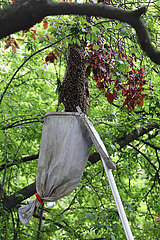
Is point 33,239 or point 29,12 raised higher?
point 29,12

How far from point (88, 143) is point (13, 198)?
183 cm

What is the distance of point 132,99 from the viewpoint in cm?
213

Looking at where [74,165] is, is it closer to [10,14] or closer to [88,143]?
[88,143]

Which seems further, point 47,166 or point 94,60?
point 94,60

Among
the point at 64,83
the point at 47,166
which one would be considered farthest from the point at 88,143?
the point at 64,83

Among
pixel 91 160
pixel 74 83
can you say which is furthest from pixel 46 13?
pixel 91 160

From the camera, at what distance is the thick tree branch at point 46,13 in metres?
0.97

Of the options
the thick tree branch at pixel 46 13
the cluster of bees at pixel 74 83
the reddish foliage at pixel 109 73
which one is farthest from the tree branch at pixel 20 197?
the thick tree branch at pixel 46 13

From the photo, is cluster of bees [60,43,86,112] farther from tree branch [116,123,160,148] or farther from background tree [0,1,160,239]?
tree branch [116,123,160,148]

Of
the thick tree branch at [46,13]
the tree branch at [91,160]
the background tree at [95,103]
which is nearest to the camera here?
the thick tree branch at [46,13]

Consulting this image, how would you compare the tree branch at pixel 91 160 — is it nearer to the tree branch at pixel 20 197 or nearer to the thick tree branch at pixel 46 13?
the tree branch at pixel 20 197

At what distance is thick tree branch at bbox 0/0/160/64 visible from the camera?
3.17ft

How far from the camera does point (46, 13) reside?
0.99 m

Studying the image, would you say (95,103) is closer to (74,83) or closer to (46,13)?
(74,83)
